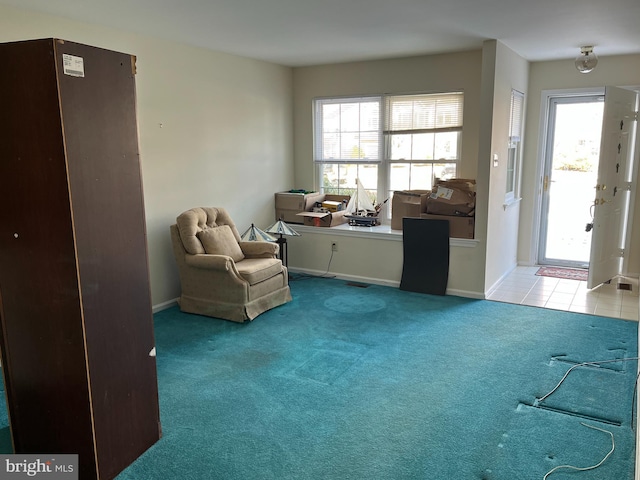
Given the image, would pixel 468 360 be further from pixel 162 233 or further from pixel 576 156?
pixel 576 156

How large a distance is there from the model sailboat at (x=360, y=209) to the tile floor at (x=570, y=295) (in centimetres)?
159

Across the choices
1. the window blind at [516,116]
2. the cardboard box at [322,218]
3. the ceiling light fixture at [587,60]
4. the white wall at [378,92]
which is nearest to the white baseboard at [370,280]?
the white wall at [378,92]

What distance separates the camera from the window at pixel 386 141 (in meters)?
5.44

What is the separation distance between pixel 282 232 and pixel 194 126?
1.39m

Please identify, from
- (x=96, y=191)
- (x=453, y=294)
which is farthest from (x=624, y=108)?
(x=96, y=191)

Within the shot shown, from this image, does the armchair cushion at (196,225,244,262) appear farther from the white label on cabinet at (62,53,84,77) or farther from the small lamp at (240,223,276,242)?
the white label on cabinet at (62,53,84,77)

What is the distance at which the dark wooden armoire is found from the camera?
1966 mm

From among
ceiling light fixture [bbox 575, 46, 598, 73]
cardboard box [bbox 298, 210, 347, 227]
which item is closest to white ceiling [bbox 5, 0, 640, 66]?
ceiling light fixture [bbox 575, 46, 598, 73]

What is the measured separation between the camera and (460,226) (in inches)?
195

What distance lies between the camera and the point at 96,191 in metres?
2.13

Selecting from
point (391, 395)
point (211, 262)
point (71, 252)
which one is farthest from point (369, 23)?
point (71, 252)

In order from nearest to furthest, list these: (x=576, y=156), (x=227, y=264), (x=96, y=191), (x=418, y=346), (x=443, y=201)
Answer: (x=96, y=191), (x=418, y=346), (x=227, y=264), (x=443, y=201), (x=576, y=156)

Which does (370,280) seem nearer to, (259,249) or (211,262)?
(259,249)

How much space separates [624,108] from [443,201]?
2084 mm
